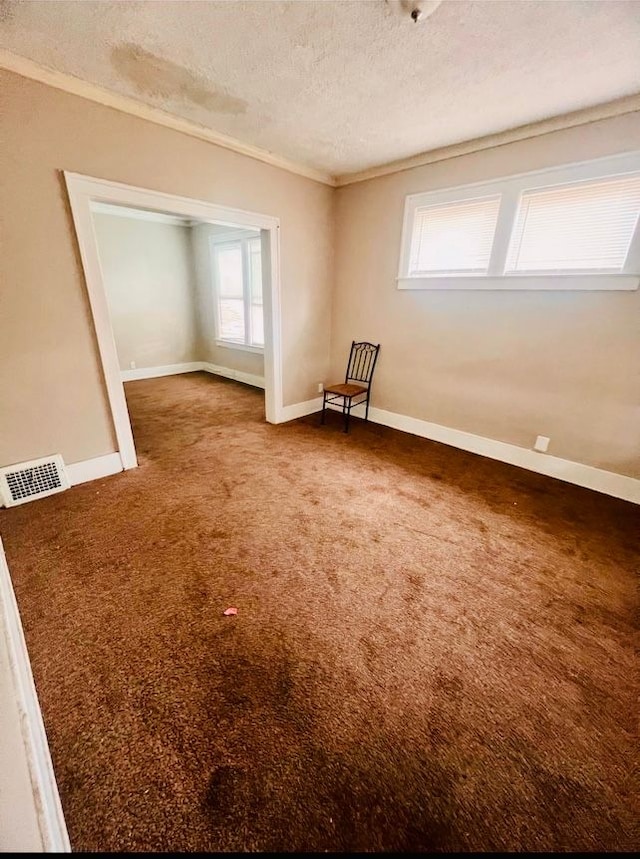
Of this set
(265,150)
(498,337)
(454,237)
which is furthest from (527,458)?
(265,150)

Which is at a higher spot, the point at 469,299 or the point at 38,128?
the point at 38,128

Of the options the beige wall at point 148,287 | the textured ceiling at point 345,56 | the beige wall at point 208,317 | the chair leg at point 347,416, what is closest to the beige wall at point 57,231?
the textured ceiling at point 345,56

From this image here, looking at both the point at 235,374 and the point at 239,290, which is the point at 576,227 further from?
the point at 235,374

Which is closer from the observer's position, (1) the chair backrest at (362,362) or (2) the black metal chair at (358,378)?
(2) the black metal chair at (358,378)

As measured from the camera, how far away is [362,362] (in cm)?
390

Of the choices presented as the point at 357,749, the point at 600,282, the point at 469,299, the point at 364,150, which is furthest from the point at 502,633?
the point at 364,150

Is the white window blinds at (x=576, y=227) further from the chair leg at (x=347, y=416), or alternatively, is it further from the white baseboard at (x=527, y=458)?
the chair leg at (x=347, y=416)

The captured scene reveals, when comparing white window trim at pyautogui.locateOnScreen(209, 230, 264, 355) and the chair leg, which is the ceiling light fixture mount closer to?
the chair leg

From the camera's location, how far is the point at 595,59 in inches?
66.6

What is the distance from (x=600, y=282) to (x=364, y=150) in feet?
7.03

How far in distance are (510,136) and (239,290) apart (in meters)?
3.84

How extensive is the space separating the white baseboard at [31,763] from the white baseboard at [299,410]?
2812 mm

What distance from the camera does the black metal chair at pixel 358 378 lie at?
3.64 meters

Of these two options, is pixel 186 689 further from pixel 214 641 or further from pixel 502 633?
pixel 502 633
